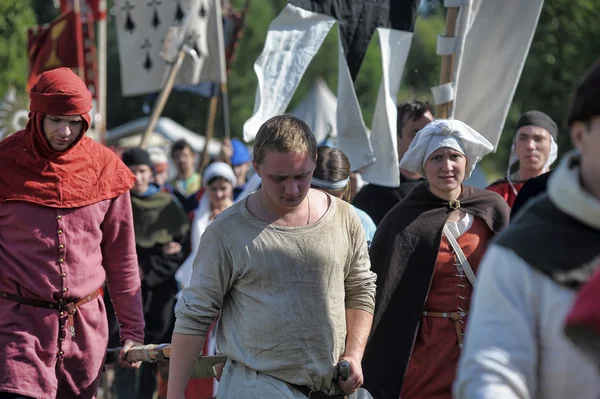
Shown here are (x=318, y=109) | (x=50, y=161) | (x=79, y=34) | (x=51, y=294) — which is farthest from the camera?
(x=318, y=109)

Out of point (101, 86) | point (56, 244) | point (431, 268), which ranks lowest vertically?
point (101, 86)

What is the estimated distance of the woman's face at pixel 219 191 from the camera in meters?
8.59

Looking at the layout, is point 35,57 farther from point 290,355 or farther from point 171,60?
point 290,355

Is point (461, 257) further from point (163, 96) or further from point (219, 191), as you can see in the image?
point (163, 96)

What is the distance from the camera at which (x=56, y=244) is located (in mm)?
4809

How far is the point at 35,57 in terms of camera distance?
43.0 ft

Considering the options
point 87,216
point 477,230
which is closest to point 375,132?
point 477,230

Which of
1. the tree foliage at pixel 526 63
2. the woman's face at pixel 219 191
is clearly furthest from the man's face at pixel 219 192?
the tree foliage at pixel 526 63

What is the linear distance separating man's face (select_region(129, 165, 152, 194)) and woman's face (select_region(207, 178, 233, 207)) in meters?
0.48

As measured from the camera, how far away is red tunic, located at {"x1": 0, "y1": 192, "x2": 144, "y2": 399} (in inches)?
186

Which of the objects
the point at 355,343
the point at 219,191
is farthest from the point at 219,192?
the point at 355,343

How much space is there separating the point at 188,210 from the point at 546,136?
11.5 feet

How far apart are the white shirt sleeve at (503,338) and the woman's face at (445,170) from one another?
2645 millimetres

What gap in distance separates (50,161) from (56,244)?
1.25 ft
